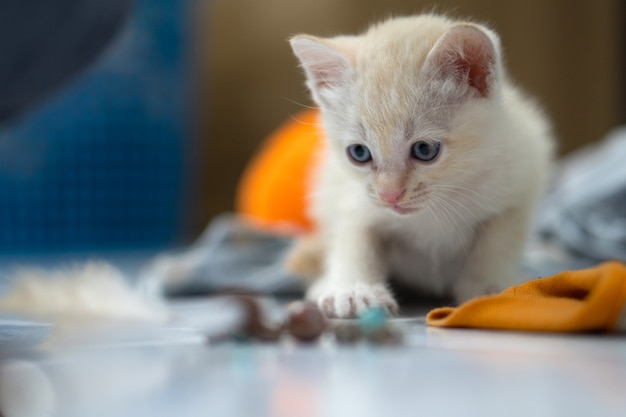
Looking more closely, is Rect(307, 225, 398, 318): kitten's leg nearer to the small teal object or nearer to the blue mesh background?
the small teal object

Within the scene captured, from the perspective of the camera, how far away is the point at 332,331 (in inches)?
31.4

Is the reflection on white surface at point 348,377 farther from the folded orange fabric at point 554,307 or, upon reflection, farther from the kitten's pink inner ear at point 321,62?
the kitten's pink inner ear at point 321,62

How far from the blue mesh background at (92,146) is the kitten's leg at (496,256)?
1.46 m

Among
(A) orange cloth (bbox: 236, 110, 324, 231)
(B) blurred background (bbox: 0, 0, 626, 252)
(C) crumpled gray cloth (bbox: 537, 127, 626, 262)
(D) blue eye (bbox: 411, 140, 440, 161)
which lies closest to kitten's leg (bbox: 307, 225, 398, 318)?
(D) blue eye (bbox: 411, 140, 440, 161)

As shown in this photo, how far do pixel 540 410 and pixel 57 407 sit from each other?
39cm

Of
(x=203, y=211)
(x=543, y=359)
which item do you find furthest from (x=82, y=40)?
(x=203, y=211)

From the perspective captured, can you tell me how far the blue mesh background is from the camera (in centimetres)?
221

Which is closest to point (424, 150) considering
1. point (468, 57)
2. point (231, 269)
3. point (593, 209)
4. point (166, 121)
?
point (468, 57)

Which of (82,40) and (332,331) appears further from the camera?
(82,40)

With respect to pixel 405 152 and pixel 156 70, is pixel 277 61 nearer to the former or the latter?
pixel 405 152

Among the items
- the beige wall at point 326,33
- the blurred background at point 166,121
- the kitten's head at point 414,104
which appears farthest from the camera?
the blurred background at point 166,121

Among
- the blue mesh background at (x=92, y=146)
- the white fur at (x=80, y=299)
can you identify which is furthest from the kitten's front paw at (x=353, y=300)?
the blue mesh background at (x=92, y=146)

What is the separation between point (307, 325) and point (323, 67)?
1.32 ft

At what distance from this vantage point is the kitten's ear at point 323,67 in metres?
0.94
